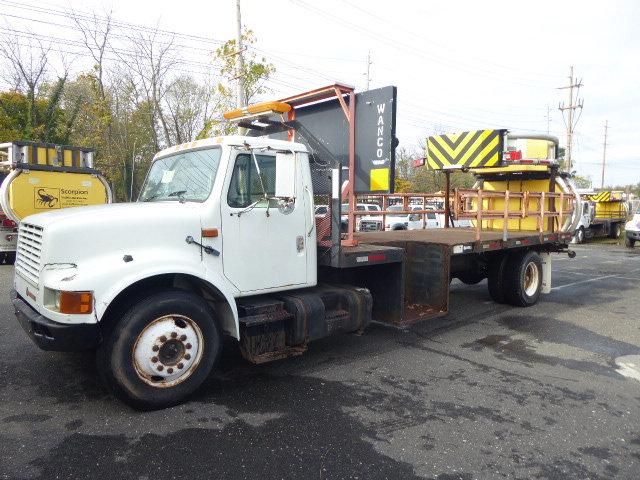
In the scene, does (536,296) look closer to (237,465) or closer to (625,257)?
(237,465)

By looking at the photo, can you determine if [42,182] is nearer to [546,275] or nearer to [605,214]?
[546,275]

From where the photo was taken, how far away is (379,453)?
3.31m

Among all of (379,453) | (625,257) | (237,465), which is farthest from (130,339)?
(625,257)

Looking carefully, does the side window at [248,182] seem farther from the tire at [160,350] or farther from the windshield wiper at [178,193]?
the tire at [160,350]

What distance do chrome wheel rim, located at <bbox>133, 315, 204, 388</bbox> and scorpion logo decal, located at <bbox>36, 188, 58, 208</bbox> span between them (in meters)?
9.30

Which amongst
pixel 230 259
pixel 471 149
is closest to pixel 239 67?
pixel 471 149

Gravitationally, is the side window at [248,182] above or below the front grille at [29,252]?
above

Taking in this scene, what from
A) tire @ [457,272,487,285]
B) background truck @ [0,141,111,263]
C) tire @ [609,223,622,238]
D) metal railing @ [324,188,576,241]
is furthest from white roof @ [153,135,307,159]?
tire @ [609,223,622,238]

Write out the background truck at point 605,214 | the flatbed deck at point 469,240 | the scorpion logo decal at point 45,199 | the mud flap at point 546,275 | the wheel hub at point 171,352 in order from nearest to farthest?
the wheel hub at point 171,352 < the flatbed deck at point 469,240 < the mud flap at point 546,275 < the scorpion logo decal at point 45,199 < the background truck at point 605,214

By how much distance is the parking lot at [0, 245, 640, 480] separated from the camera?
3162mm

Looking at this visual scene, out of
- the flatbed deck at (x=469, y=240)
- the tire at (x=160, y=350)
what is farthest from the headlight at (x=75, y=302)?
the flatbed deck at (x=469, y=240)

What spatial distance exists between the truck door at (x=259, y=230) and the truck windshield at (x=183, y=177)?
0.22 metres

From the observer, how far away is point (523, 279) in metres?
7.91

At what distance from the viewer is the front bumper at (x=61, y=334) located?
355 cm
